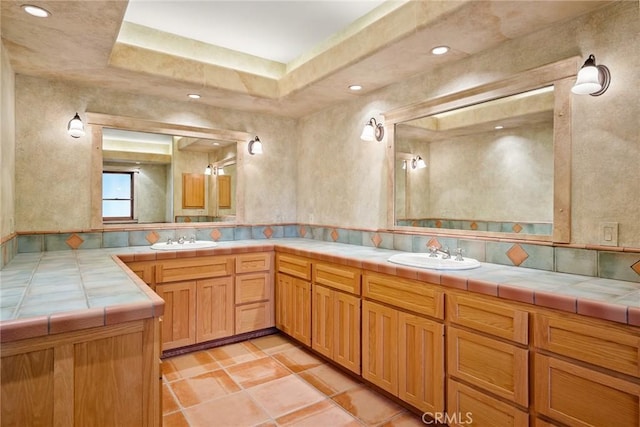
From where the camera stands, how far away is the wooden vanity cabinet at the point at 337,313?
2521 mm

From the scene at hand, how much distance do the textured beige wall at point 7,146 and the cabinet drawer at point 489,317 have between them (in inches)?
101

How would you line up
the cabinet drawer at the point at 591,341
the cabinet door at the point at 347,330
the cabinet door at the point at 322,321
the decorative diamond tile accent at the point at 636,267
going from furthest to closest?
the cabinet door at the point at 322,321 → the cabinet door at the point at 347,330 → the decorative diamond tile accent at the point at 636,267 → the cabinet drawer at the point at 591,341

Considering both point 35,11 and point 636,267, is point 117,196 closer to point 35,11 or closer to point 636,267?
point 35,11

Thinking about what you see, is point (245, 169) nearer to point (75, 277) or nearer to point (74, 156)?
point (74, 156)

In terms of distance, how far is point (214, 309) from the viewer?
312 cm

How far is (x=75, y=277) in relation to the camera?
1881 mm

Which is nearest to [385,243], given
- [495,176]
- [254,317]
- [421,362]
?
[495,176]

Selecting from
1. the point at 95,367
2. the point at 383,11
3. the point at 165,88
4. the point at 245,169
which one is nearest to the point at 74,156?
the point at 165,88

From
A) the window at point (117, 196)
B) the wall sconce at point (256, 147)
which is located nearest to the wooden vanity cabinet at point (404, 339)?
the wall sconce at point (256, 147)

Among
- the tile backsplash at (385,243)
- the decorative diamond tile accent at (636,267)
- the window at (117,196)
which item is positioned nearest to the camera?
the decorative diamond tile accent at (636,267)

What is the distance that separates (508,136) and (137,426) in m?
2.44

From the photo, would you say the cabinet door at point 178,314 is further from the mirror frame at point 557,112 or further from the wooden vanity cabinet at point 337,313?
the mirror frame at point 557,112

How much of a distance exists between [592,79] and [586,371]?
130 cm

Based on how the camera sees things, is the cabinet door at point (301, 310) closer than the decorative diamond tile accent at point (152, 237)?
Yes
